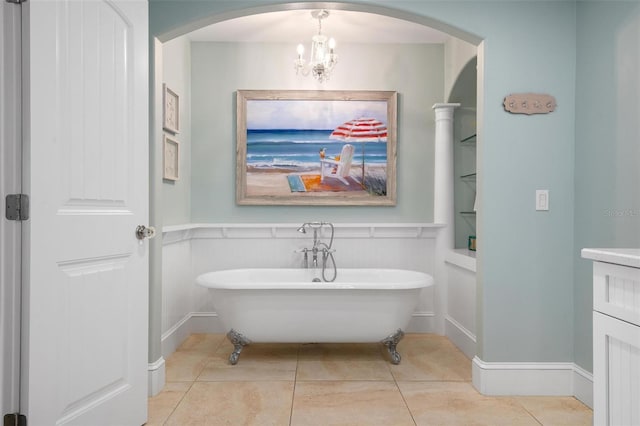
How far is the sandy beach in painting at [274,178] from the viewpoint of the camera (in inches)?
148

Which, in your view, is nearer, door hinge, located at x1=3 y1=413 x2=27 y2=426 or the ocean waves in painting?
door hinge, located at x1=3 y1=413 x2=27 y2=426

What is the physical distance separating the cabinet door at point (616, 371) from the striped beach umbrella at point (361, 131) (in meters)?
2.52

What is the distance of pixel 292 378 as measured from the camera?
2742 mm

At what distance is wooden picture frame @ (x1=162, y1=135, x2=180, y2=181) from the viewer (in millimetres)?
3130

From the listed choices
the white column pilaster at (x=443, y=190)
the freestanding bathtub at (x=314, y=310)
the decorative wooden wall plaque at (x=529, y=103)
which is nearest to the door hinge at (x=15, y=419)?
the freestanding bathtub at (x=314, y=310)

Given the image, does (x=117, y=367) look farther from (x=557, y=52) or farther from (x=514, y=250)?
(x=557, y=52)

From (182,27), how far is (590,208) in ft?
8.30

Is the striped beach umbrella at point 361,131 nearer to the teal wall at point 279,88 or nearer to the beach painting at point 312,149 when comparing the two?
the beach painting at point 312,149

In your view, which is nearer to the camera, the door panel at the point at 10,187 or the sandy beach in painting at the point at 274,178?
the door panel at the point at 10,187

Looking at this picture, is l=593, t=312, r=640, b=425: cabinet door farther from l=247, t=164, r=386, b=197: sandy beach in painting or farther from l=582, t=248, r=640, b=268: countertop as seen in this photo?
l=247, t=164, r=386, b=197: sandy beach in painting

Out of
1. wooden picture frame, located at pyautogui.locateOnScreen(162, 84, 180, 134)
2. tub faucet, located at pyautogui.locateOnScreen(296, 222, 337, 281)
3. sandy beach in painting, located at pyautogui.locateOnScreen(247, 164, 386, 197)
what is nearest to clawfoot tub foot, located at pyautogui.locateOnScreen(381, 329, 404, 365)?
tub faucet, located at pyautogui.locateOnScreen(296, 222, 337, 281)

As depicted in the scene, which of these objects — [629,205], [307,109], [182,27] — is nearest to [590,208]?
[629,205]

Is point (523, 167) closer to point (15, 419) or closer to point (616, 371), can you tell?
point (616, 371)

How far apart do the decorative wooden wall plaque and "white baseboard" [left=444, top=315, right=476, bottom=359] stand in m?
1.60
